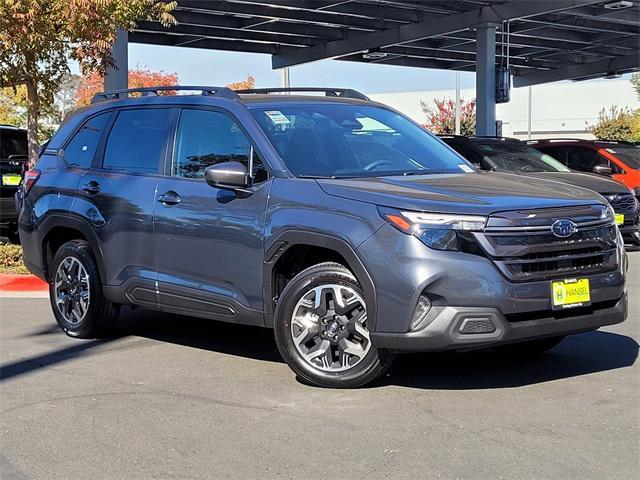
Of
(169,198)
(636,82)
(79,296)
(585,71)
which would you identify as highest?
(636,82)

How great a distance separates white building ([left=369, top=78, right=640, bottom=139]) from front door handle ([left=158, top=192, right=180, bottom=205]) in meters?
52.5

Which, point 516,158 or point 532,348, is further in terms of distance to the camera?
point 516,158

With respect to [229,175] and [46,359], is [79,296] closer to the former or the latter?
[46,359]

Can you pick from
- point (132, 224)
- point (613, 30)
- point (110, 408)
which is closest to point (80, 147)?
point (132, 224)

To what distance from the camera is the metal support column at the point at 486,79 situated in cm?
2255

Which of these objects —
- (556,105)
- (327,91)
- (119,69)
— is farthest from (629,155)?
(556,105)


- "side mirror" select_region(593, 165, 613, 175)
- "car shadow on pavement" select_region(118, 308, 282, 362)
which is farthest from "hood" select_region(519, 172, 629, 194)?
"car shadow on pavement" select_region(118, 308, 282, 362)

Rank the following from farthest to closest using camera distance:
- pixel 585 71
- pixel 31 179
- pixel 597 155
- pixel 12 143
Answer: pixel 585 71
pixel 597 155
pixel 12 143
pixel 31 179

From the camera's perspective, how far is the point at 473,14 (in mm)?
22281

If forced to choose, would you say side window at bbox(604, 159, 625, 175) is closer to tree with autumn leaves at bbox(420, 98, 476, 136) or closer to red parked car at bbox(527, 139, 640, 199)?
red parked car at bbox(527, 139, 640, 199)

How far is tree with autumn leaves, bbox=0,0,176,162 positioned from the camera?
10633 mm

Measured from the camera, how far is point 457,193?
5.38 meters

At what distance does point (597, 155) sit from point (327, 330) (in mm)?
10637

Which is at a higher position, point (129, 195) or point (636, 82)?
point (636, 82)
